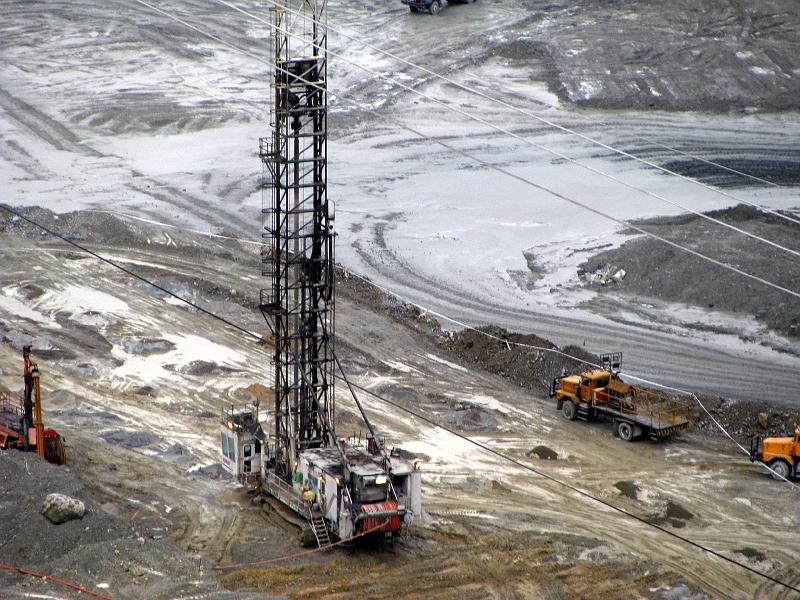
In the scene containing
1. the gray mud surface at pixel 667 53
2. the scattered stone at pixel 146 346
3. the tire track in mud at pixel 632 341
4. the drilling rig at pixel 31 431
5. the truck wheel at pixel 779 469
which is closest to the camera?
the drilling rig at pixel 31 431

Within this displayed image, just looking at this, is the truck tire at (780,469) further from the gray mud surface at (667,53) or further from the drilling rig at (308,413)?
the gray mud surface at (667,53)

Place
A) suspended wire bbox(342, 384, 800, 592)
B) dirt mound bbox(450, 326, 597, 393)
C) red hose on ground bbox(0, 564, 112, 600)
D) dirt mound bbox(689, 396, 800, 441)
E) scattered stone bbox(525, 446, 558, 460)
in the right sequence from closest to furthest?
red hose on ground bbox(0, 564, 112, 600) < suspended wire bbox(342, 384, 800, 592) < scattered stone bbox(525, 446, 558, 460) < dirt mound bbox(689, 396, 800, 441) < dirt mound bbox(450, 326, 597, 393)

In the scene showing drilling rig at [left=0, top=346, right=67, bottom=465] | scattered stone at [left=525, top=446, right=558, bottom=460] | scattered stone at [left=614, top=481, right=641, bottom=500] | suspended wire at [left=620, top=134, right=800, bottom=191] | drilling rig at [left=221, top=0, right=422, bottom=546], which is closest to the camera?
drilling rig at [left=221, top=0, right=422, bottom=546]

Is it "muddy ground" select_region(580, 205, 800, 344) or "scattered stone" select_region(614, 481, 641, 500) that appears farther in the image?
"muddy ground" select_region(580, 205, 800, 344)

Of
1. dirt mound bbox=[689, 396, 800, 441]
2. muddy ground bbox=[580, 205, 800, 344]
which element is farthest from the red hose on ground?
muddy ground bbox=[580, 205, 800, 344]

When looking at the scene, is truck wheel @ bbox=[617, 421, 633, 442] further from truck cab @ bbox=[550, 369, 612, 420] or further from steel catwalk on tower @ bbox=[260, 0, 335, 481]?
steel catwalk on tower @ bbox=[260, 0, 335, 481]

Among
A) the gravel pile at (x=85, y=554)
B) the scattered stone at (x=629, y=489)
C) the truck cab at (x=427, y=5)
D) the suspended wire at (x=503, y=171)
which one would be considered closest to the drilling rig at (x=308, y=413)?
the suspended wire at (x=503, y=171)

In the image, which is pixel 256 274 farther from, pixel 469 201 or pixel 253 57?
pixel 253 57
